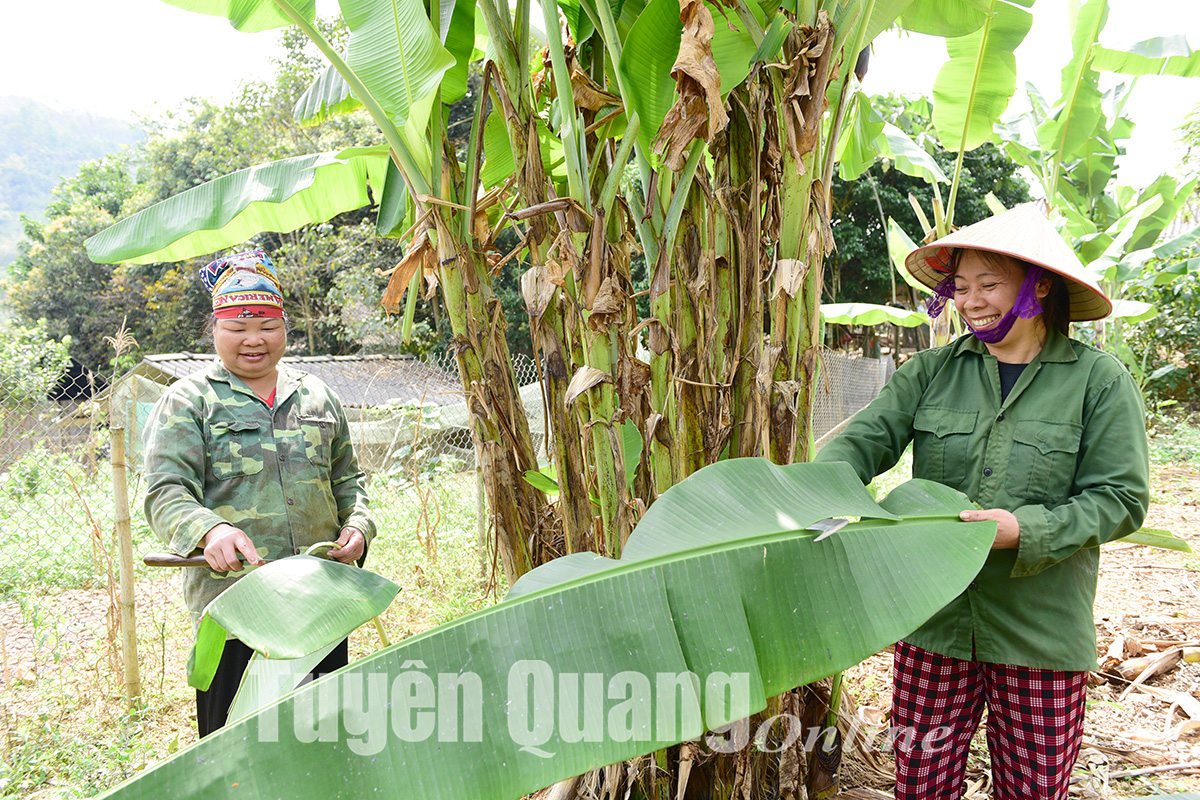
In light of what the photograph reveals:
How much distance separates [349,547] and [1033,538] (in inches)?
→ 60.8

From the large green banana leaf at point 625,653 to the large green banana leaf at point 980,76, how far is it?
217 cm

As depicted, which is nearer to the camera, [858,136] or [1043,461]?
[1043,461]

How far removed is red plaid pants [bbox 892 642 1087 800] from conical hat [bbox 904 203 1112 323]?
796 mm

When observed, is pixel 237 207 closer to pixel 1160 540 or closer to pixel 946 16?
pixel 946 16

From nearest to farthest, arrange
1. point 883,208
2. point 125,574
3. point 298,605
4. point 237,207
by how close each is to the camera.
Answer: point 298,605 → point 237,207 → point 125,574 → point 883,208

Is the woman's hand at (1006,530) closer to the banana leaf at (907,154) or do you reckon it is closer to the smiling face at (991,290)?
the smiling face at (991,290)

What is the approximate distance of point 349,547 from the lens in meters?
1.84

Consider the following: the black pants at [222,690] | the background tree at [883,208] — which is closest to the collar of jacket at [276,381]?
the black pants at [222,690]

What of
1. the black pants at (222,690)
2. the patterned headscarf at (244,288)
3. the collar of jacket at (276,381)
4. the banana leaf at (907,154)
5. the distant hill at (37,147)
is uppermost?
the distant hill at (37,147)

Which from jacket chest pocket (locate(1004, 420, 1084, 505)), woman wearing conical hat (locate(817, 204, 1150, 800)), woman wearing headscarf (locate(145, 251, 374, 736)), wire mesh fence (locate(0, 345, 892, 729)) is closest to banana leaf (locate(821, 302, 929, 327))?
wire mesh fence (locate(0, 345, 892, 729))

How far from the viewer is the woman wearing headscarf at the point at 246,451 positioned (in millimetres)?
1810

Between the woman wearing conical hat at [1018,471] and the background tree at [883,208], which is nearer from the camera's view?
the woman wearing conical hat at [1018,471]

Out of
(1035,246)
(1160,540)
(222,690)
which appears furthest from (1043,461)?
(222,690)

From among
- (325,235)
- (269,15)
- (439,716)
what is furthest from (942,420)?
(325,235)
